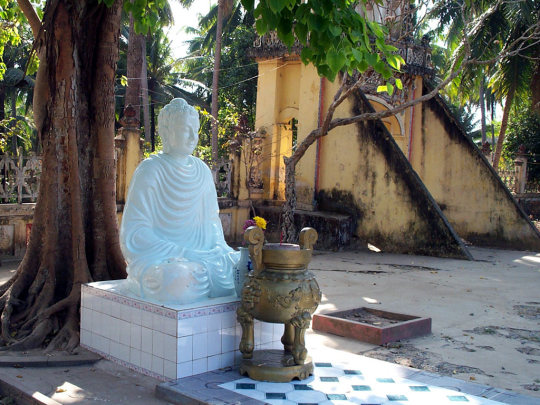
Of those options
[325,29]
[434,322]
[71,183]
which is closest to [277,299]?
[325,29]

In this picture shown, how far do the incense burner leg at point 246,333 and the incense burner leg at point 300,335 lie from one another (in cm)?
33

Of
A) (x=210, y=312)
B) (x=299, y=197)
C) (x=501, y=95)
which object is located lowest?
(x=210, y=312)

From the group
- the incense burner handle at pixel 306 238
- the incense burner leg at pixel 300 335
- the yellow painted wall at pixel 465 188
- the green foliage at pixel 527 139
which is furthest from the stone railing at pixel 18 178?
the green foliage at pixel 527 139

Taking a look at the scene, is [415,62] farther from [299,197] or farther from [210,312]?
[210,312]

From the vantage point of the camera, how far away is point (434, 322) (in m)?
7.46

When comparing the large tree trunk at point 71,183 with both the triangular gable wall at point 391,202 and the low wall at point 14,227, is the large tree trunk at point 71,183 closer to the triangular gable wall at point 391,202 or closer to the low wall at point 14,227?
the low wall at point 14,227

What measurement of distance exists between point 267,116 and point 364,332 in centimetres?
1121

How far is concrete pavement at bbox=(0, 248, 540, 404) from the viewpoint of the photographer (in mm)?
4895

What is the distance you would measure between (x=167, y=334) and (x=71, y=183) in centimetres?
247

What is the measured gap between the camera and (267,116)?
1702 centimetres

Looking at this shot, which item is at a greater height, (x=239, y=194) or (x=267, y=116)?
(x=267, y=116)

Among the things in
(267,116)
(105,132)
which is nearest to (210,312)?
(105,132)

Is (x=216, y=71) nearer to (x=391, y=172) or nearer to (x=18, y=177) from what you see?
(x=391, y=172)

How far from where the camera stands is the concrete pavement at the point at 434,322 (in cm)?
489
